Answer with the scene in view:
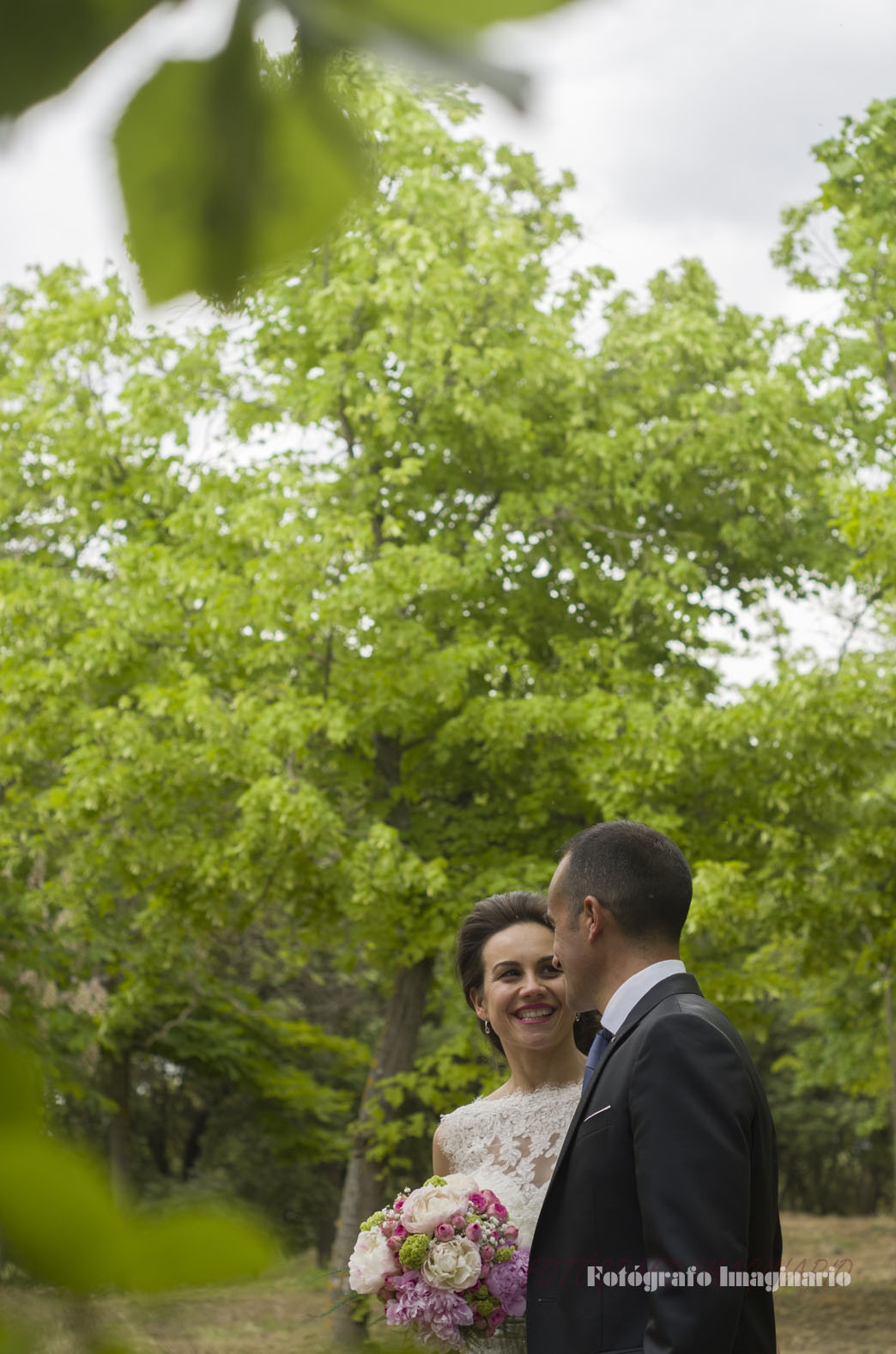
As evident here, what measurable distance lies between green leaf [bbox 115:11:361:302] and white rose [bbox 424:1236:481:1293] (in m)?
2.32

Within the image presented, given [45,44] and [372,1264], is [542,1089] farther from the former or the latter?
[45,44]

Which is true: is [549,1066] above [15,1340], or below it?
below

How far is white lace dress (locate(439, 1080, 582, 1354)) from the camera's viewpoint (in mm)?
2924

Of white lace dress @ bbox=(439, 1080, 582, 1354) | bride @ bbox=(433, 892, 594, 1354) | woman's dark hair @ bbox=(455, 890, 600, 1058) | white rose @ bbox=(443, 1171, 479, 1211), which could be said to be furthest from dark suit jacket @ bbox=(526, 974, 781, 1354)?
woman's dark hair @ bbox=(455, 890, 600, 1058)

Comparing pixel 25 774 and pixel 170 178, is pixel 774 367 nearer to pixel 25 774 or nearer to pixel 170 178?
pixel 25 774

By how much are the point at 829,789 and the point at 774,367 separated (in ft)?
11.3

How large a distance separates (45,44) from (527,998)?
2.96 metres

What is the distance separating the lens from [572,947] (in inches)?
92.4

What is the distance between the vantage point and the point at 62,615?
8.93 metres

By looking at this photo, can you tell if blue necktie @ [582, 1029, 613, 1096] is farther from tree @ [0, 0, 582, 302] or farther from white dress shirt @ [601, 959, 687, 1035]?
tree @ [0, 0, 582, 302]

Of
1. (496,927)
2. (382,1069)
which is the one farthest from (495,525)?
(496,927)

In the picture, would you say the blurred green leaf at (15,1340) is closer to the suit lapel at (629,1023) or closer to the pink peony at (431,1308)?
the suit lapel at (629,1023)

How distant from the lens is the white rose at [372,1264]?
251 cm

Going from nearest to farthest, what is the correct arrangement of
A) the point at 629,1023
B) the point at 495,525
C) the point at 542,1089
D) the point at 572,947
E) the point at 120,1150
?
the point at 120,1150
the point at 629,1023
the point at 572,947
the point at 542,1089
the point at 495,525
